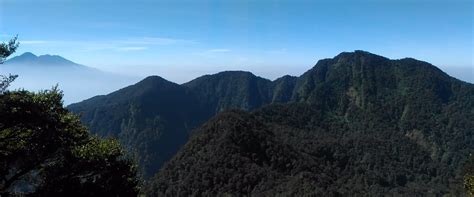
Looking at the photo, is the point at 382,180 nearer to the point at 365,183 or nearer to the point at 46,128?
the point at 365,183

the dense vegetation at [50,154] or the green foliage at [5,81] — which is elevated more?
the green foliage at [5,81]

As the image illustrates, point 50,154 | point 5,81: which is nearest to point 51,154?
point 50,154

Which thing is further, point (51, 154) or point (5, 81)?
point (51, 154)

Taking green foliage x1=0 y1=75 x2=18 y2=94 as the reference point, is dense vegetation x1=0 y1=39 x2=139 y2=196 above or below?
below

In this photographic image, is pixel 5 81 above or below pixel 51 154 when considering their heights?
above

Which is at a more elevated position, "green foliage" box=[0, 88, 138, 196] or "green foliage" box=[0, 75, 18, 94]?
"green foliage" box=[0, 75, 18, 94]

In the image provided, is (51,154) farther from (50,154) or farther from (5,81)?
(5,81)

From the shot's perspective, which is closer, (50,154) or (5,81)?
(5,81)

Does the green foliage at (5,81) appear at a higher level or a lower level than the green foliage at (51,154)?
higher
